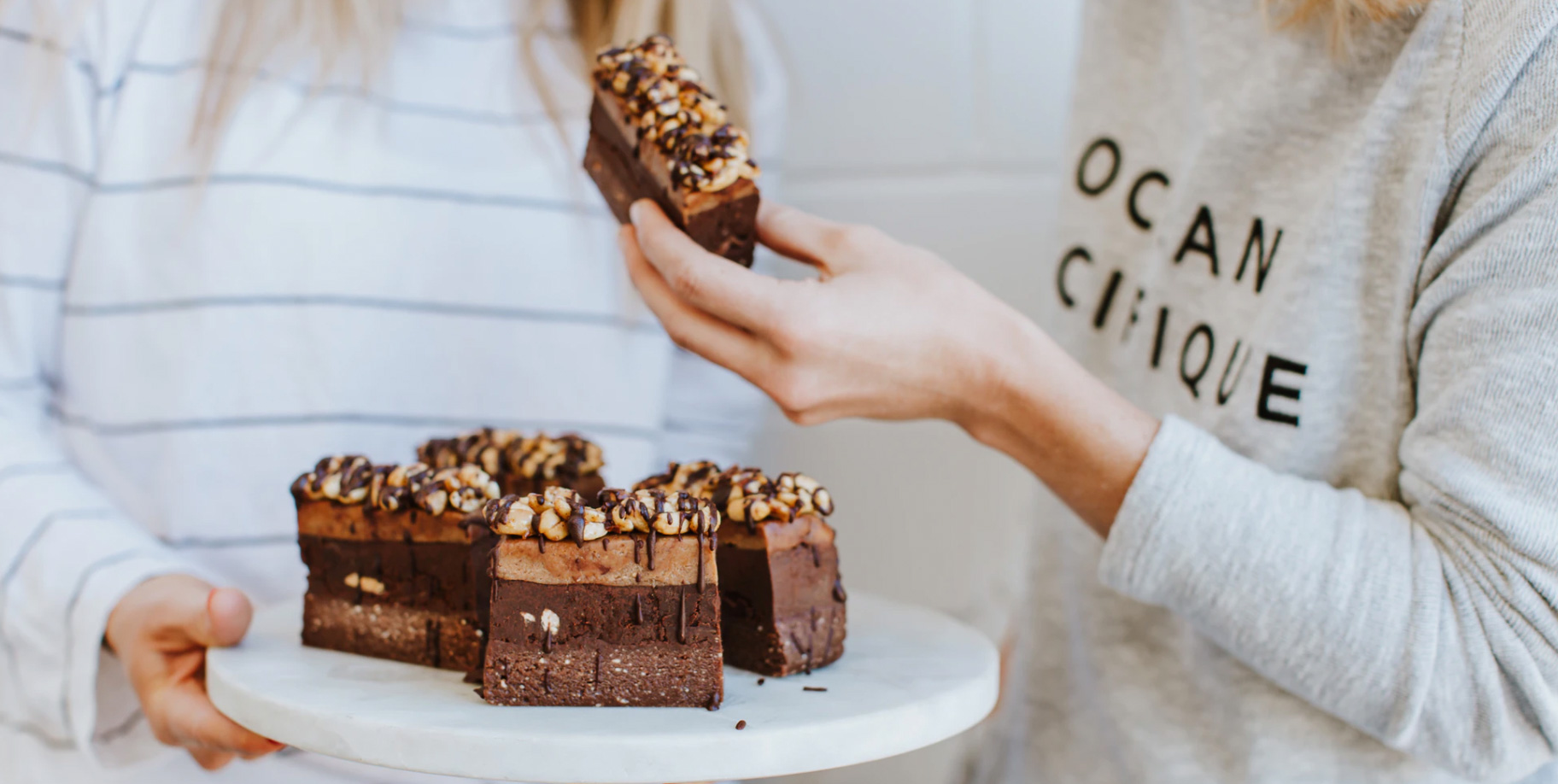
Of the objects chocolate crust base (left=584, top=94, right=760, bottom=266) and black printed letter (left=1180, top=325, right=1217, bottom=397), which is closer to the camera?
chocolate crust base (left=584, top=94, right=760, bottom=266)

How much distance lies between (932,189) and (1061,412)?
0.88 m

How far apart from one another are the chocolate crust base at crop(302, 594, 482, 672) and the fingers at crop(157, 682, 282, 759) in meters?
0.11

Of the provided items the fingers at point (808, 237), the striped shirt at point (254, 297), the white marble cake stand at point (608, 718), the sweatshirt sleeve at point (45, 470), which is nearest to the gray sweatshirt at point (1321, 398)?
the white marble cake stand at point (608, 718)

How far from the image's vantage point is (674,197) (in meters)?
1.08

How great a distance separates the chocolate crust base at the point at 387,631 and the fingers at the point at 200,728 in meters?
0.11

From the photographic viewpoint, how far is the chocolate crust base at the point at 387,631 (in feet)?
3.47

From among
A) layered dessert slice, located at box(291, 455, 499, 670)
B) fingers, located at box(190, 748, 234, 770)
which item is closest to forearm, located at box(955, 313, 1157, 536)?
layered dessert slice, located at box(291, 455, 499, 670)

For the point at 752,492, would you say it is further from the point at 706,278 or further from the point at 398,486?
the point at 398,486

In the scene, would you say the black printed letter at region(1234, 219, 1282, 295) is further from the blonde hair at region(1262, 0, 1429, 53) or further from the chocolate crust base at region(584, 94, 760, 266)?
the chocolate crust base at region(584, 94, 760, 266)

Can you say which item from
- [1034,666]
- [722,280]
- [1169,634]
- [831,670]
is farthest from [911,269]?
[1034,666]

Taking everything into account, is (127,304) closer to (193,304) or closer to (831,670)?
(193,304)

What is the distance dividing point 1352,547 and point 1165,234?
48 cm

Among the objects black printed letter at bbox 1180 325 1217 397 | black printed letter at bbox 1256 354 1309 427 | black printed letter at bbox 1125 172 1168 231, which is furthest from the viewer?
black printed letter at bbox 1125 172 1168 231

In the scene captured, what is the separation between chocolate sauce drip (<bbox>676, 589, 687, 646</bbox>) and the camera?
941 millimetres
